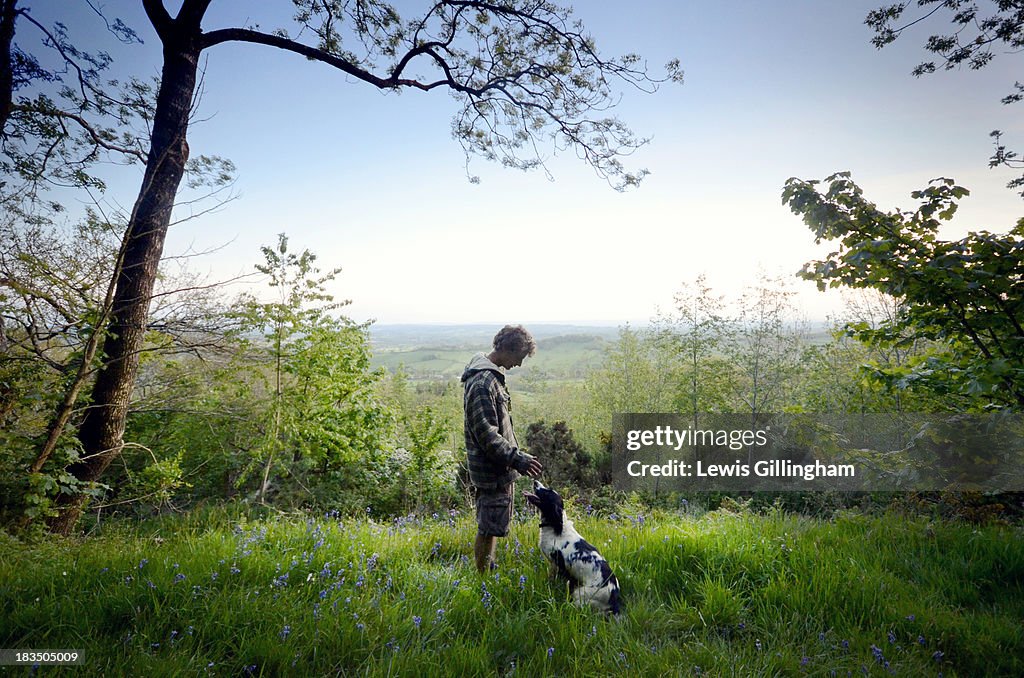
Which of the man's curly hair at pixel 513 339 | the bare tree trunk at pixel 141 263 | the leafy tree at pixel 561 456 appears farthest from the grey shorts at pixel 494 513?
the leafy tree at pixel 561 456

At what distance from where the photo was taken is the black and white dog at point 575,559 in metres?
2.52

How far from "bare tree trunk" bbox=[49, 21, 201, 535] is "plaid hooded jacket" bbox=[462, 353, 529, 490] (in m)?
3.09

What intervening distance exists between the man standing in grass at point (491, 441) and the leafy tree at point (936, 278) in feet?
7.77

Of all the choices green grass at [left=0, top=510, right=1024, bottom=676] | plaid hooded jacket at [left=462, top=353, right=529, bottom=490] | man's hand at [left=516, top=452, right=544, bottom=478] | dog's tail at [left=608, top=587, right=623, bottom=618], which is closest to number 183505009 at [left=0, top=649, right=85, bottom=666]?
green grass at [left=0, top=510, right=1024, bottom=676]

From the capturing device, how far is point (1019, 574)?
115 inches

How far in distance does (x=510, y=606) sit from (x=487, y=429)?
1.06 m

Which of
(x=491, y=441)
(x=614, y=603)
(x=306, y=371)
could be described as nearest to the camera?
(x=614, y=603)

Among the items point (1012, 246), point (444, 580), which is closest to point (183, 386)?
point (444, 580)

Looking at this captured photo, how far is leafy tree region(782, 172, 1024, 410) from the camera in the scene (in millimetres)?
2566

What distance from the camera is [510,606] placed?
2.56 meters

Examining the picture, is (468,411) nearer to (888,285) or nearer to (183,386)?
(888,285)

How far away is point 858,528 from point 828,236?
2.49 metres

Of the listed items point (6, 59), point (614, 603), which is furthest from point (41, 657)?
point (6, 59)

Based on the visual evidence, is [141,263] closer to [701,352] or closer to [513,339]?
[513,339]
